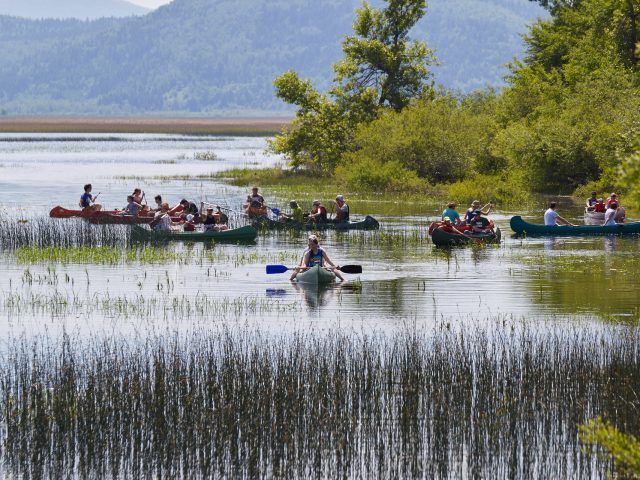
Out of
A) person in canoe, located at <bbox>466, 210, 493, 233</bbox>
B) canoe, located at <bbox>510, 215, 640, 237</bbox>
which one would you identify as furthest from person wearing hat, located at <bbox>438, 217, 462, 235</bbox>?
canoe, located at <bbox>510, 215, 640, 237</bbox>

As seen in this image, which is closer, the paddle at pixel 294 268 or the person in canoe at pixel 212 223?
the paddle at pixel 294 268

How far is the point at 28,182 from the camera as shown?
7681cm

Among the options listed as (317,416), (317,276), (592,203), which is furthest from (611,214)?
(317,416)

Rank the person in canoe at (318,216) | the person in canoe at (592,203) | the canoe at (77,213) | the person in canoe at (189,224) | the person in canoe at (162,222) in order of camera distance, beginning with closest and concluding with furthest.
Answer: the person in canoe at (162,222)
the person in canoe at (189,224)
the person in canoe at (318,216)
the canoe at (77,213)
the person in canoe at (592,203)

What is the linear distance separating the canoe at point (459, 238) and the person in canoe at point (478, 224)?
0.19 metres

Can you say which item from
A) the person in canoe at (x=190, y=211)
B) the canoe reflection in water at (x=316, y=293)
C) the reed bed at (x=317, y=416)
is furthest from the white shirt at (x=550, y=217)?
the reed bed at (x=317, y=416)

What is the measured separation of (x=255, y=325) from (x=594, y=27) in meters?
58.4

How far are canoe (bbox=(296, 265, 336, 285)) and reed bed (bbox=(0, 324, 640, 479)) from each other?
12244mm

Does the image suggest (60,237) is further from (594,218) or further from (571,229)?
(594,218)

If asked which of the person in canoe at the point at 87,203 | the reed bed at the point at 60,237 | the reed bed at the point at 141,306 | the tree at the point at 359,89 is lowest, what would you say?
the reed bed at the point at 141,306

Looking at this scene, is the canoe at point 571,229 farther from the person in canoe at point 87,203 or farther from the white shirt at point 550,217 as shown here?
the person in canoe at point 87,203

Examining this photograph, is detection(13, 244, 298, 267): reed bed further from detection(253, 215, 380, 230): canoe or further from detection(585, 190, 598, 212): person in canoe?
detection(585, 190, 598, 212): person in canoe

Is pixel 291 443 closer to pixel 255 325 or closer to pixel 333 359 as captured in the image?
pixel 333 359

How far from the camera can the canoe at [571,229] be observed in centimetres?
4306
